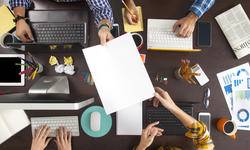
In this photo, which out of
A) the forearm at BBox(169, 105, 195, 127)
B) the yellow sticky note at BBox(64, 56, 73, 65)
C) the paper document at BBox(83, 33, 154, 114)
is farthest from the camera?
the yellow sticky note at BBox(64, 56, 73, 65)

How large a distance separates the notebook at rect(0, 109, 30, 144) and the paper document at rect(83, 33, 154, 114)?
555mm

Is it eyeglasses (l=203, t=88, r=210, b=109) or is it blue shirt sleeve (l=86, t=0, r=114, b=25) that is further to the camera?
eyeglasses (l=203, t=88, r=210, b=109)

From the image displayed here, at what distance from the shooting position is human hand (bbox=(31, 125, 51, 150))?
0.89 metres

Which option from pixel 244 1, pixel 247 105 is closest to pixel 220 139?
pixel 247 105

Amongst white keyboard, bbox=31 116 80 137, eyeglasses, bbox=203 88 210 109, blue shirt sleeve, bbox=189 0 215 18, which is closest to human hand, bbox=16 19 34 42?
white keyboard, bbox=31 116 80 137

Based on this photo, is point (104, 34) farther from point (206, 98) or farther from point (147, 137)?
point (206, 98)

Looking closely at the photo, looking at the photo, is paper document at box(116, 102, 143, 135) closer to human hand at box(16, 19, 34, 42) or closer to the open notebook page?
the open notebook page

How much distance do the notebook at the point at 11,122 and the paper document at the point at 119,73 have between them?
0.55 m

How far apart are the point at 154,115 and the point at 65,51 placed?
2.38 ft

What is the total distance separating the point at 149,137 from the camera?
2.77 ft

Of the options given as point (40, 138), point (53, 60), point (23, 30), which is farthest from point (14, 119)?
point (23, 30)

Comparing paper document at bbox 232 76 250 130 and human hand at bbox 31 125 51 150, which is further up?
paper document at bbox 232 76 250 130

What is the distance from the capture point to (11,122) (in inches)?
32.5

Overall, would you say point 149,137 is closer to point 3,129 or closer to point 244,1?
point 3,129
